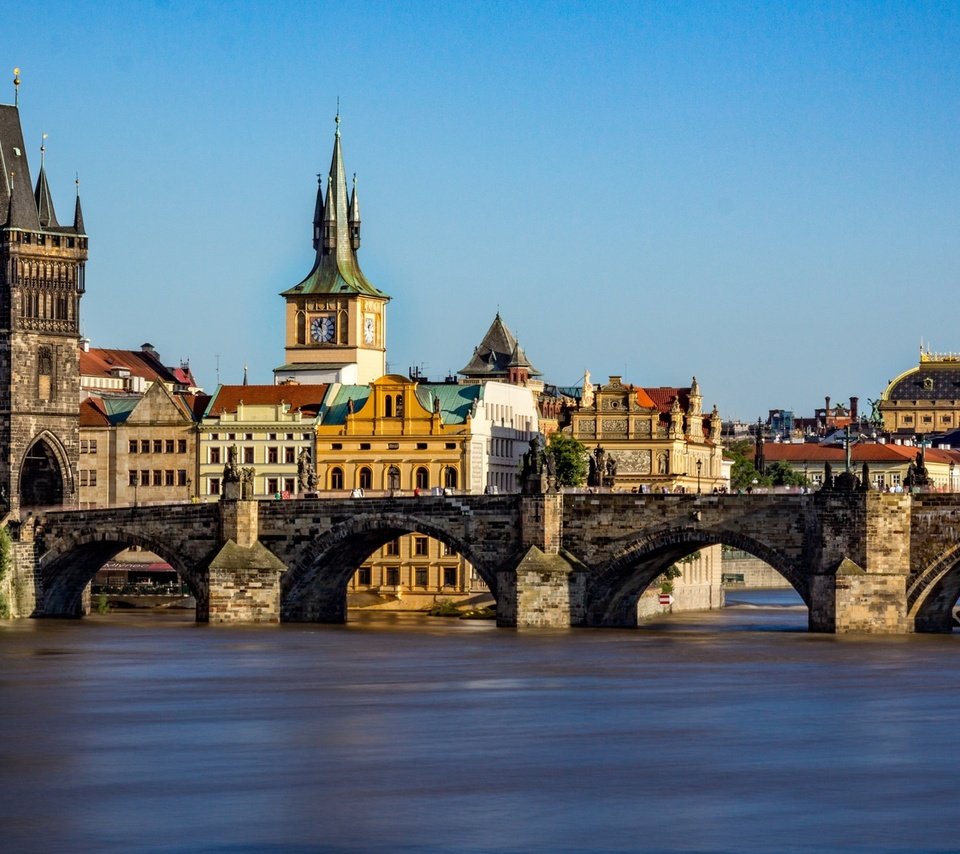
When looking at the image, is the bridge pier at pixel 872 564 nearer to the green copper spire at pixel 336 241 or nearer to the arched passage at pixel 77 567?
the arched passage at pixel 77 567

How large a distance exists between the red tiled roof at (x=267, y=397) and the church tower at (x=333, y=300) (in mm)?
9410

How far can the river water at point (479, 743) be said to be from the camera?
52156mm

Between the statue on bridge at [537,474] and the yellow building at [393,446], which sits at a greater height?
the yellow building at [393,446]

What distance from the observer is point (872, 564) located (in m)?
95.0

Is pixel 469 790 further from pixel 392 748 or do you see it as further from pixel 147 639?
pixel 147 639

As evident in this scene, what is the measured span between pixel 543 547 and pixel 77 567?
23782 millimetres

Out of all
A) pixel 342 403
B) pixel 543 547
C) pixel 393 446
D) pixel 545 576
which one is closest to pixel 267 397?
pixel 342 403

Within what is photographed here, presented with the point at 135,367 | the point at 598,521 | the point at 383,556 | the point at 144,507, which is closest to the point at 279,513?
the point at 144,507

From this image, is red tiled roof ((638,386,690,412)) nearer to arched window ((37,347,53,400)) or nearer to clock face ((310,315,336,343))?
clock face ((310,315,336,343))

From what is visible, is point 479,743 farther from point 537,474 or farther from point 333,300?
point 333,300

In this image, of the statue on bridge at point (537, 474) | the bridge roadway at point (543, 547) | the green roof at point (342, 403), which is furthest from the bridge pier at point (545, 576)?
the green roof at point (342, 403)

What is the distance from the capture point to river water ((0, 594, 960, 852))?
52.2 m

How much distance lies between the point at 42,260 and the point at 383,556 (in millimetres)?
20843

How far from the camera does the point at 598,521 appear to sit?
101m
